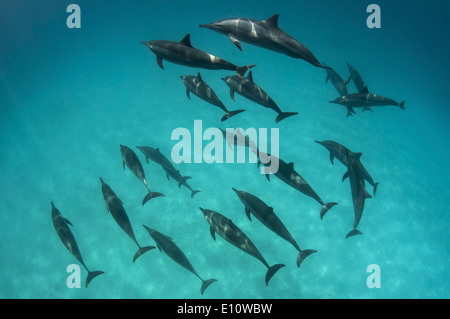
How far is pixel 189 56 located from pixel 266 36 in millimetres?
1294

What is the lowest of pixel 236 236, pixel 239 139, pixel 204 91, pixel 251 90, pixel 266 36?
pixel 236 236

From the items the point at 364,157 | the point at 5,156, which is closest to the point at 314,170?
the point at 364,157

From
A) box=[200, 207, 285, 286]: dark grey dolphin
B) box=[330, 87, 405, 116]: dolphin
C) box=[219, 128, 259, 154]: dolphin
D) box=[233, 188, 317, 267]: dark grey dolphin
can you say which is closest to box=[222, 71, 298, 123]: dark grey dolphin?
box=[219, 128, 259, 154]: dolphin

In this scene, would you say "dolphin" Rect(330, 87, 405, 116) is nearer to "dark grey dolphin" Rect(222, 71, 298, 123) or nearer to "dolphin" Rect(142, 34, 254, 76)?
"dark grey dolphin" Rect(222, 71, 298, 123)

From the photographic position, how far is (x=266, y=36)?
4469 millimetres

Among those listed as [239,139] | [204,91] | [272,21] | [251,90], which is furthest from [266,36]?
[239,139]

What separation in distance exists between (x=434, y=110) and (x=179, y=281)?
27.8m

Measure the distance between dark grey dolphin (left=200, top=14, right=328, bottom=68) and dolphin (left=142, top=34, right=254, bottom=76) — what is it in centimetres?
39

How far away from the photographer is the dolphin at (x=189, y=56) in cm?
459

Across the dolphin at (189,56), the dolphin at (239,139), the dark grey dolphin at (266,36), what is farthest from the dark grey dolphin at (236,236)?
the dark grey dolphin at (266,36)

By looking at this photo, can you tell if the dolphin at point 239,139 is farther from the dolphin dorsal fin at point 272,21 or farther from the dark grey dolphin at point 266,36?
the dolphin dorsal fin at point 272,21

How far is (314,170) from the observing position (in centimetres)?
1362

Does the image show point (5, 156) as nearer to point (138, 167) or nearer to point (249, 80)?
point (138, 167)

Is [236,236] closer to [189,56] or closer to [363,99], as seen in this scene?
[189,56]
